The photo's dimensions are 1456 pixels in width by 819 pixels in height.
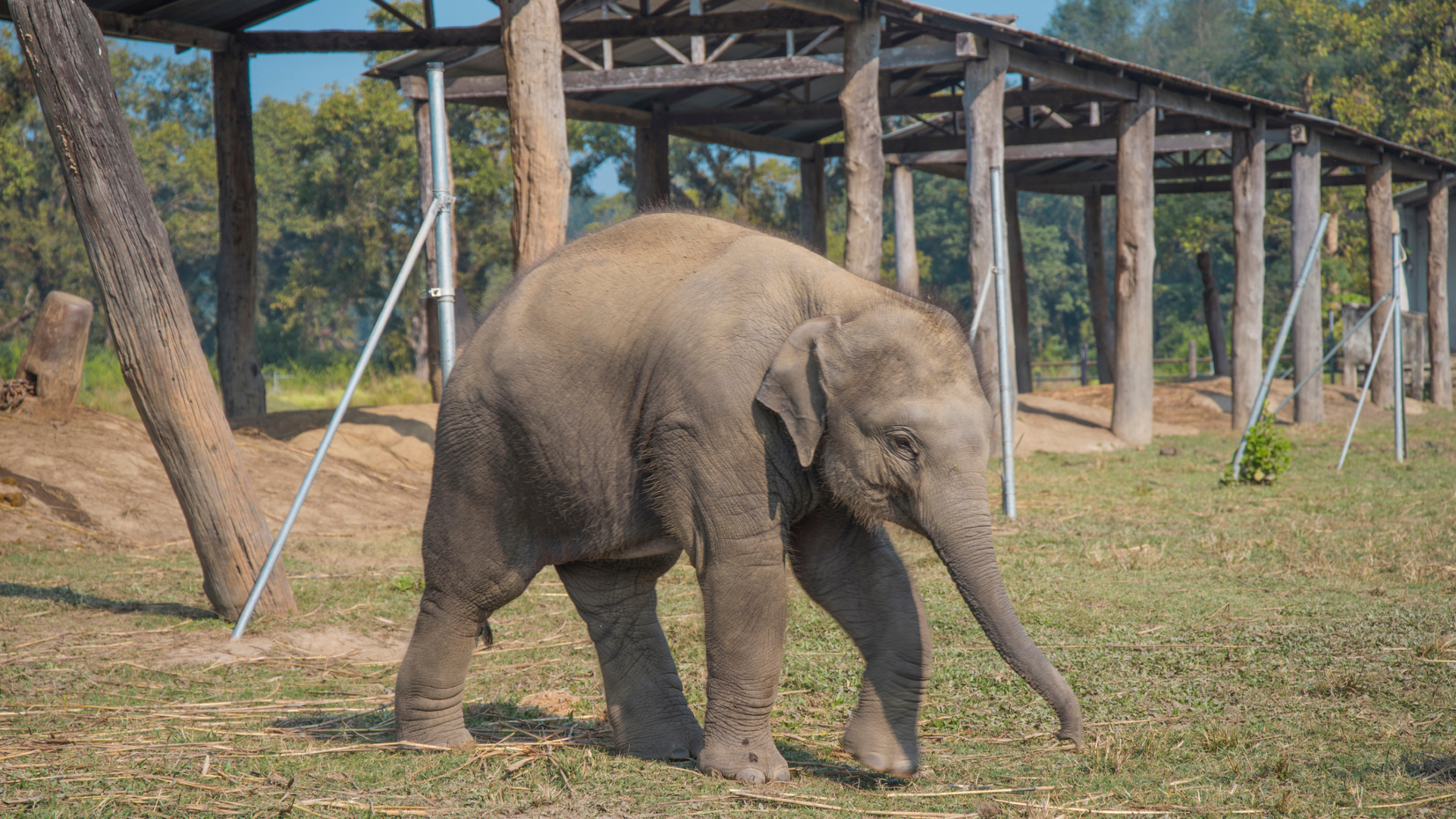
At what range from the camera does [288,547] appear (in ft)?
28.2

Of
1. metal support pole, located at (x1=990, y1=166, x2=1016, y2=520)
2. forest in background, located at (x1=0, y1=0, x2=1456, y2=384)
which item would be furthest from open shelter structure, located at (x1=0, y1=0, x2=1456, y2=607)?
forest in background, located at (x1=0, y1=0, x2=1456, y2=384)

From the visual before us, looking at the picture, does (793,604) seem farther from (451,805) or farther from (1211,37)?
(1211,37)

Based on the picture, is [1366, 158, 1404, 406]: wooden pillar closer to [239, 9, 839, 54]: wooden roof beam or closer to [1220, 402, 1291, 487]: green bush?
[1220, 402, 1291, 487]: green bush

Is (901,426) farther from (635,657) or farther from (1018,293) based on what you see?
(1018,293)

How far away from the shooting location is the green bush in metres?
11.1

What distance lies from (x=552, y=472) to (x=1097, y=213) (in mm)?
22098

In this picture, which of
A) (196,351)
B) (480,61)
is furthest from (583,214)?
(196,351)

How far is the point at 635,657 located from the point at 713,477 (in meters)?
1.07

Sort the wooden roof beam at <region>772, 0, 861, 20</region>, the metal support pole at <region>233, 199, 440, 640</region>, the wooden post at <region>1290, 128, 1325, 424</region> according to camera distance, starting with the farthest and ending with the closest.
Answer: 1. the wooden post at <region>1290, 128, 1325, 424</region>
2. the wooden roof beam at <region>772, 0, 861, 20</region>
3. the metal support pole at <region>233, 199, 440, 640</region>

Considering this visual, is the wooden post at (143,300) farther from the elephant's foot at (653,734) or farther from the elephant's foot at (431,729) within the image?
the elephant's foot at (653,734)

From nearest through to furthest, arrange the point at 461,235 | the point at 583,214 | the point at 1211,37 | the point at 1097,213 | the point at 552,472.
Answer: the point at 552,472, the point at 1097,213, the point at 461,235, the point at 1211,37, the point at 583,214

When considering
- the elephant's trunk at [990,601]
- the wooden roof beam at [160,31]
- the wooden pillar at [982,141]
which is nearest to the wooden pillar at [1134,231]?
the wooden pillar at [982,141]

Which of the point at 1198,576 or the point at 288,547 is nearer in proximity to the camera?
the point at 1198,576

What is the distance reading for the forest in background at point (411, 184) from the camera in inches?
1323
